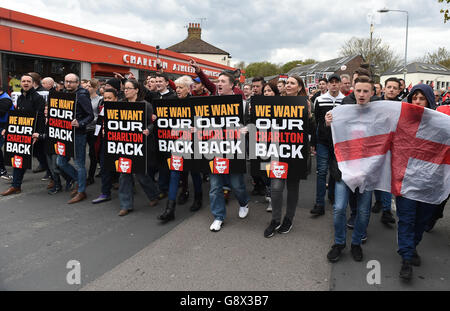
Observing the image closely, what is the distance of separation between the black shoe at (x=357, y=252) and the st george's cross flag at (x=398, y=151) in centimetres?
69

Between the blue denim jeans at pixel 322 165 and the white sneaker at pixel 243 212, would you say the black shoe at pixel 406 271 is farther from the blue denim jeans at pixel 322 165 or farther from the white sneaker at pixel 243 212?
the white sneaker at pixel 243 212

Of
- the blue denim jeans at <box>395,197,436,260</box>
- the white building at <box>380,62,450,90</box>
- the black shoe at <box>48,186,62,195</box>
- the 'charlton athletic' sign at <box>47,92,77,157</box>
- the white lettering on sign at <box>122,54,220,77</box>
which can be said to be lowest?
the black shoe at <box>48,186,62,195</box>

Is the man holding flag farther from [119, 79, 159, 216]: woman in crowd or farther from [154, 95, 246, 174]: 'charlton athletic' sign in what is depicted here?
[119, 79, 159, 216]: woman in crowd

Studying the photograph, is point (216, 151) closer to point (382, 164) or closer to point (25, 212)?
point (382, 164)

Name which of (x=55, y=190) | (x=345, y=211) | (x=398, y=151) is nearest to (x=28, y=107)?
(x=55, y=190)

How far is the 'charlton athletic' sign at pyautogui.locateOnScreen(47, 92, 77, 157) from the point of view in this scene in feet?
17.5

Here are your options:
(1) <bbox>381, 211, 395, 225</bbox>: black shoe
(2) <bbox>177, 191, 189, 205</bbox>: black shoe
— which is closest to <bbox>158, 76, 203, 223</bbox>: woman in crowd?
(2) <bbox>177, 191, 189, 205</bbox>: black shoe

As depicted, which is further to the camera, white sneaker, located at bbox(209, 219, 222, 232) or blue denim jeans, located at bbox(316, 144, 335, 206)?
blue denim jeans, located at bbox(316, 144, 335, 206)

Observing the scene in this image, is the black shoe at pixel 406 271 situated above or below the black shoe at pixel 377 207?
below

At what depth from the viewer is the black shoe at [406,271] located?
9.91 feet

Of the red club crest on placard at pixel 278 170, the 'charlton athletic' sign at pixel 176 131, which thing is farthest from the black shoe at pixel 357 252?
the 'charlton athletic' sign at pixel 176 131

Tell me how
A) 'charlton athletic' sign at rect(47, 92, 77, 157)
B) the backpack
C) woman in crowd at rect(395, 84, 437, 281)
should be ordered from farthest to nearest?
the backpack → 'charlton athletic' sign at rect(47, 92, 77, 157) → woman in crowd at rect(395, 84, 437, 281)

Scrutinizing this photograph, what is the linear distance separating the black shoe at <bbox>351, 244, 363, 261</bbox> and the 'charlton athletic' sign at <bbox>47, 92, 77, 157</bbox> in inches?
176
